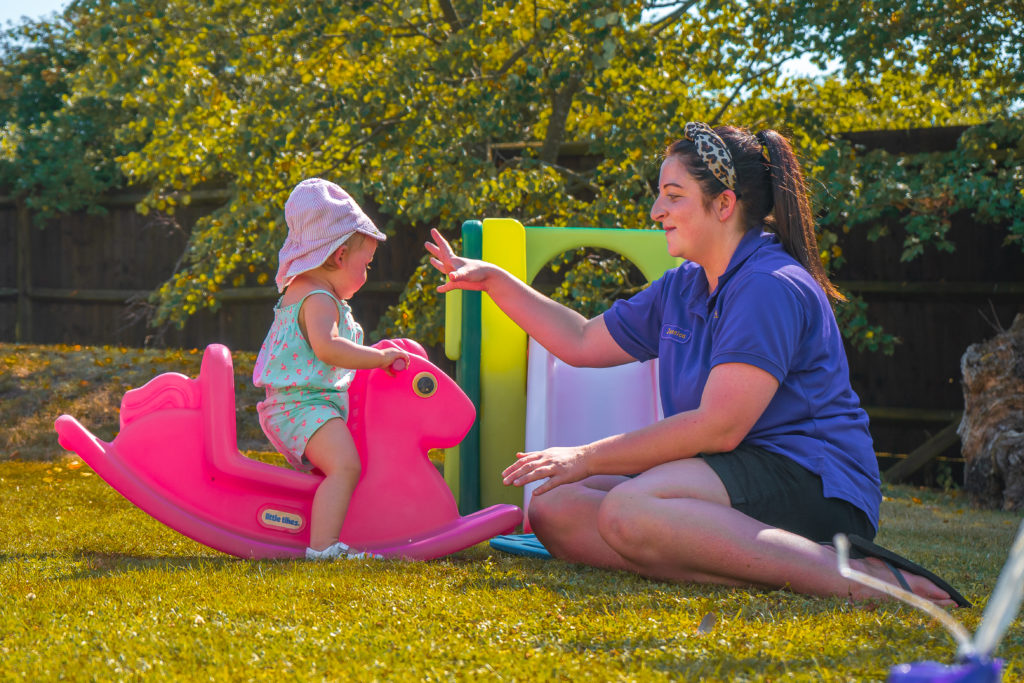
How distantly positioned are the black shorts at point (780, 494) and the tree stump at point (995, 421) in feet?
11.7

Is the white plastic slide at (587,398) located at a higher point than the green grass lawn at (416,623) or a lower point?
higher

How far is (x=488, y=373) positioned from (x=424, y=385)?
0.66 meters

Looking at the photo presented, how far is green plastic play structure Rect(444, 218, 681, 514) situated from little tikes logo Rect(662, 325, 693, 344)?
939mm

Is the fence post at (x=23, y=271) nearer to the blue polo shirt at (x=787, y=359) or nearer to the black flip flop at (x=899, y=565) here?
the blue polo shirt at (x=787, y=359)

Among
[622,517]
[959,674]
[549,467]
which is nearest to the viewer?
[959,674]

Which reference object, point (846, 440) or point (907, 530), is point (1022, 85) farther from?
point (846, 440)

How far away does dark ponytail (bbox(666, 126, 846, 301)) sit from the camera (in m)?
2.71

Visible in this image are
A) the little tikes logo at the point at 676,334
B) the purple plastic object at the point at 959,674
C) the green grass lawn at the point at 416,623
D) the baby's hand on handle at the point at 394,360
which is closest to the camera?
the purple plastic object at the point at 959,674

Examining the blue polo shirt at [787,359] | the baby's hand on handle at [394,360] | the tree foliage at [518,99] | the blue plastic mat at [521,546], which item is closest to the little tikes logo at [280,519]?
the baby's hand on handle at [394,360]

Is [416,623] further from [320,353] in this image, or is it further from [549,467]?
[320,353]

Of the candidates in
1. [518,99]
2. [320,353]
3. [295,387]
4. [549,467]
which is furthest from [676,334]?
[518,99]

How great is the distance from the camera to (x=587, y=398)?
381cm

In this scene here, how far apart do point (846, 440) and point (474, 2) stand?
178 inches

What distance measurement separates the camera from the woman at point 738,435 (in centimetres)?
238
